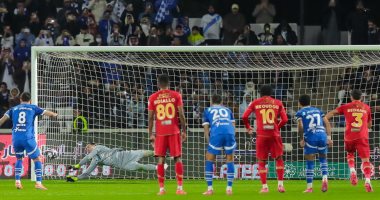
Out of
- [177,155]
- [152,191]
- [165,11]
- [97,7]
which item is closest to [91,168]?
[152,191]

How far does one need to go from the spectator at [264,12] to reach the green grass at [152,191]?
6.96 metres

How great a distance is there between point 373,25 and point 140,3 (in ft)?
21.0

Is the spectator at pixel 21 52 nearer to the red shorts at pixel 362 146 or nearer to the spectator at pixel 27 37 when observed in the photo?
the spectator at pixel 27 37

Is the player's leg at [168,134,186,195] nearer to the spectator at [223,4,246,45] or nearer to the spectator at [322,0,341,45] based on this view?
the spectator at [223,4,246,45]

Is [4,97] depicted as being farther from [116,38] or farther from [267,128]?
[267,128]

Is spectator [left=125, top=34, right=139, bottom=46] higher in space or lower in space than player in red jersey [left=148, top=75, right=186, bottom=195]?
higher

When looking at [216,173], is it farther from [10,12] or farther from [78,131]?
[10,12]

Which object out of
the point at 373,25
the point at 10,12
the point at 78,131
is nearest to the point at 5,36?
the point at 10,12

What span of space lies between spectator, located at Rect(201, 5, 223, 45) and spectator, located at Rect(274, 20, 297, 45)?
172 cm

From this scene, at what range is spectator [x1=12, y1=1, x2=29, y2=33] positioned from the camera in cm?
3048

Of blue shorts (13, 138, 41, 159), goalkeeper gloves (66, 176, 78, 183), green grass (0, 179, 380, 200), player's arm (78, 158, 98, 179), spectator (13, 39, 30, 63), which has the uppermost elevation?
spectator (13, 39, 30, 63)

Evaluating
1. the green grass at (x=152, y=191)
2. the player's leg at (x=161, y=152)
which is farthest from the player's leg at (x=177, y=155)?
the green grass at (x=152, y=191)

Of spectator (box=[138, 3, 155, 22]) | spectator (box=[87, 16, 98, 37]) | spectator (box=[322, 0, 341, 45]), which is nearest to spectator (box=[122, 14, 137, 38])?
spectator (box=[138, 3, 155, 22])

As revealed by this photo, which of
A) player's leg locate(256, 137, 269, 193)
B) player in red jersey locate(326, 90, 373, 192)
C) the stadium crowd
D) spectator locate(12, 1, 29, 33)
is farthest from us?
spectator locate(12, 1, 29, 33)
